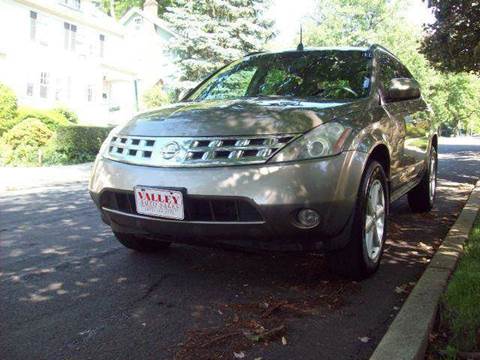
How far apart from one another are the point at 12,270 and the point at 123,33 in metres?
32.8

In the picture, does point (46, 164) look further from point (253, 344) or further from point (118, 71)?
point (118, 71)

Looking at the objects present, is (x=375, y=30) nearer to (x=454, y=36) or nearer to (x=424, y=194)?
(x=454, y=36)

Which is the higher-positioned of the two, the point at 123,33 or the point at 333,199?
the point at 123,33

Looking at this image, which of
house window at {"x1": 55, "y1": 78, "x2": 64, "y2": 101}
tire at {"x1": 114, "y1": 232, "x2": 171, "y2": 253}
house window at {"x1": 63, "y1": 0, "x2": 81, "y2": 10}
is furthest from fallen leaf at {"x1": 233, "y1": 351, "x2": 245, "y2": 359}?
house window at {"x1": 63, "y1": 0, "x2": 81, "y2": 10}

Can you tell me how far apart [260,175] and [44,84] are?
27.0m

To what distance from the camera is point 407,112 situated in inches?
197

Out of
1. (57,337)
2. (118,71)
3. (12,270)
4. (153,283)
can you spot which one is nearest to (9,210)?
(12,270)

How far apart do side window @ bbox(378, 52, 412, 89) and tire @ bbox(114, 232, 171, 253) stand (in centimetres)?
232

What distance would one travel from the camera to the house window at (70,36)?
2925 centimetres

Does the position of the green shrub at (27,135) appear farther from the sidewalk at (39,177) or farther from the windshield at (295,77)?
the windshield at (295,77)

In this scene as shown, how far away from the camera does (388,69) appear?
4996mm

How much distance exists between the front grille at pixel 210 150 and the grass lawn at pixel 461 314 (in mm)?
1342

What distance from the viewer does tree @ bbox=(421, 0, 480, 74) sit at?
32.8 feet

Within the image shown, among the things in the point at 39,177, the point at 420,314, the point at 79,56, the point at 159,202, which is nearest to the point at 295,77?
the point at 159,202
